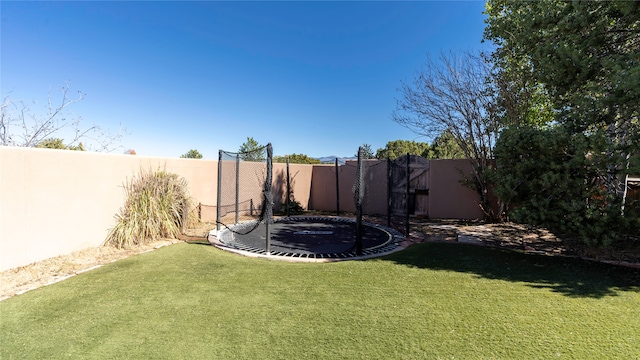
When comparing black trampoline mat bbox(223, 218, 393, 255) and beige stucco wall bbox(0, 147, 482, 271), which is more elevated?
beige stucco wall bbox(0, 147, 482, 271)

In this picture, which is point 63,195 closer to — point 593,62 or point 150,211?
point 150,211

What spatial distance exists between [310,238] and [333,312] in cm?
320

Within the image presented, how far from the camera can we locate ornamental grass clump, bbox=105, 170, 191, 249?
15.4 ft

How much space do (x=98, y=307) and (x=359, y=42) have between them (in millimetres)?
10314

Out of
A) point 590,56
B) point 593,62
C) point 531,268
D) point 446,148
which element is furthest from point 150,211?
point 446,148

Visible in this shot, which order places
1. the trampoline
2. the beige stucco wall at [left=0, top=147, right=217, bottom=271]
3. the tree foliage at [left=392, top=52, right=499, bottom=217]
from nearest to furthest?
the beige stucco wall at [left=0, top=147, right=217, bottom=271] < the trampoline < the tree foliage at [left=392, top=52, right=499, bottom=217]

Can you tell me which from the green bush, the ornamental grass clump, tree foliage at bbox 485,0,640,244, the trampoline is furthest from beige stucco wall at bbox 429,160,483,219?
the ornamental grass clump

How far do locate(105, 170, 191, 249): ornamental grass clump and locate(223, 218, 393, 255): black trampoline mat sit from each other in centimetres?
117

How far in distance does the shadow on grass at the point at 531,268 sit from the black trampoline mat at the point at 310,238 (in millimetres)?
1063

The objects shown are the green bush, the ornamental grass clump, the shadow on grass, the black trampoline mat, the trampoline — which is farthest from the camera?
the black trampoline mat

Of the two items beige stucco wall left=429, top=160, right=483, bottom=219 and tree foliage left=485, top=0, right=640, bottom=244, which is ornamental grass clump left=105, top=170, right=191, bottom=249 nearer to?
tree foliage left=485, top=0, right=640, bottom=244

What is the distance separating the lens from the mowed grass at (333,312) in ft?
6.21

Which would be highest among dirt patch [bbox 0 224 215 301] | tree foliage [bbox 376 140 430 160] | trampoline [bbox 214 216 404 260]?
tree foliage [bbox 376 140 430 160]

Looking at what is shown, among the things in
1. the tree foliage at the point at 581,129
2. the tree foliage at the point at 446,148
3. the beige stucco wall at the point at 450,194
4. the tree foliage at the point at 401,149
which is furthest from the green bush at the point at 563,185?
the tree foliage at the point at 401,149
